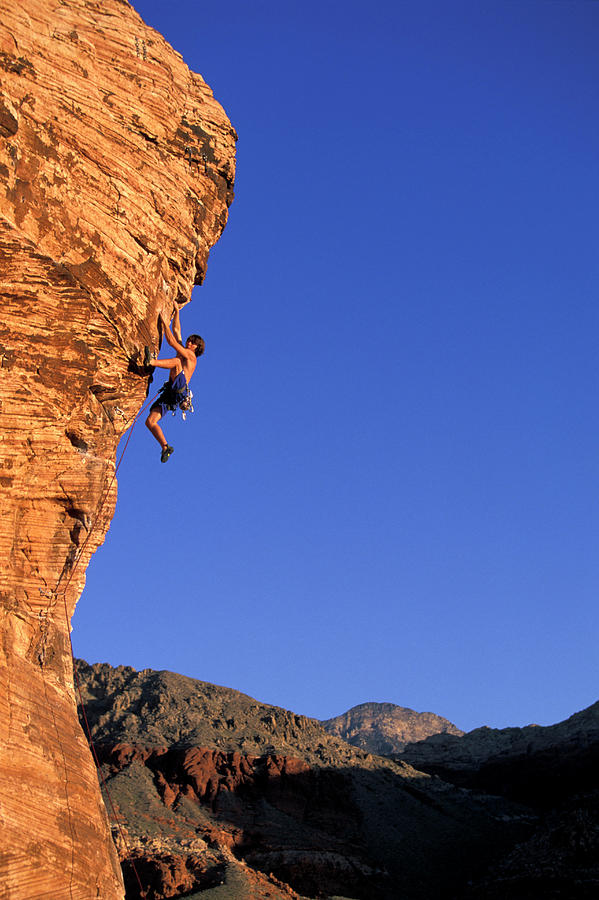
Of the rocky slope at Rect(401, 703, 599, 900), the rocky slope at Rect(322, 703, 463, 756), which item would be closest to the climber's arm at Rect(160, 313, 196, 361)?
the rocky slope at Rect(401, 703, 599, 900)

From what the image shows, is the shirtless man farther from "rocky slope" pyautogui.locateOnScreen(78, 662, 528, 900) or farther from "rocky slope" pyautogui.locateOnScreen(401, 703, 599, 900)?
"rocky slope" pyautogui.locateOnScreen(401, 703, 599, 900)

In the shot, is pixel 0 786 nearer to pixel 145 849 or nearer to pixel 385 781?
pixel 145 849

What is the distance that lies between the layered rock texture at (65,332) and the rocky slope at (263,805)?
25.5 m

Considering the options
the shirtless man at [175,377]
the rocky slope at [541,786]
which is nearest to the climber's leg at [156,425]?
the shirtless man at [175,377]

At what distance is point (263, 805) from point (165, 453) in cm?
4112

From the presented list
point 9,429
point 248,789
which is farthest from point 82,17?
point 248,789

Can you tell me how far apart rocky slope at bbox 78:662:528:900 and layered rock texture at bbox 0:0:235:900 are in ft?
83.6

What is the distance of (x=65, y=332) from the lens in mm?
9203

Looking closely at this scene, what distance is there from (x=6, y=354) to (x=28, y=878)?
5.48 m

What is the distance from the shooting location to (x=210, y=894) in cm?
2964

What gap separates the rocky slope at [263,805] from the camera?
36.0 meters

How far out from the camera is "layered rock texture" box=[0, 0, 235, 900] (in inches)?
319

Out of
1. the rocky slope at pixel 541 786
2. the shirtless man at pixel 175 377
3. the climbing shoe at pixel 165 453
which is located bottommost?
the rocky slope at pixel 541 786

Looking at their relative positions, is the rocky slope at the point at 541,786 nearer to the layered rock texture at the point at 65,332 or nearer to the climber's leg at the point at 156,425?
the climber's leg at the point at 156,425
